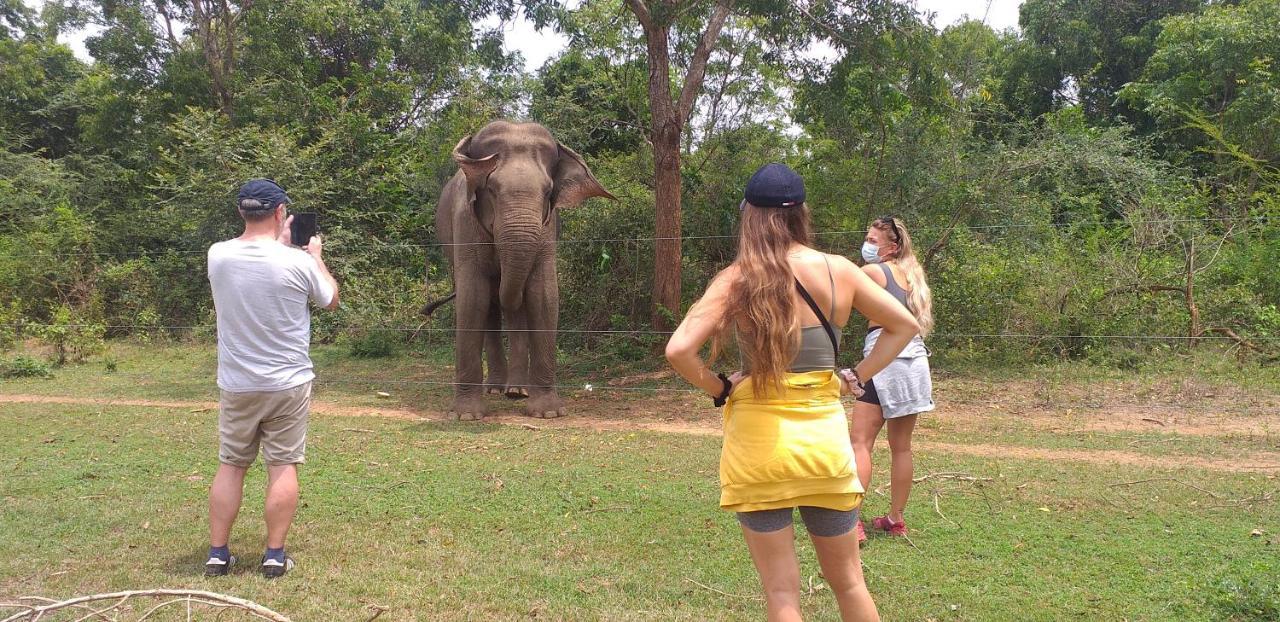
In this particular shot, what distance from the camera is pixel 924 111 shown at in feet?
41.9

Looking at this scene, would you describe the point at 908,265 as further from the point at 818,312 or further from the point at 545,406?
the point at 545,406

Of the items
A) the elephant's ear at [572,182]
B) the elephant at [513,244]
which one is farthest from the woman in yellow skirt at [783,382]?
the elephant's ear at [572,182]

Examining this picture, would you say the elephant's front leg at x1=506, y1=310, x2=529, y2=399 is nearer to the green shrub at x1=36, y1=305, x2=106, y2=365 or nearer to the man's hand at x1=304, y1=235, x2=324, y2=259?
the man's hand at x1=304, y1=235, x2=324, y2=259

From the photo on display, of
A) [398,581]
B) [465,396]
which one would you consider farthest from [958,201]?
[398,581]

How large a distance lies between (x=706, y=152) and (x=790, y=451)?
1350cm

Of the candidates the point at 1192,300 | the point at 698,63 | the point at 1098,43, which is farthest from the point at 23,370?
the point at 1098,43

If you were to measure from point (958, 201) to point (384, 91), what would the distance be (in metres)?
14.0

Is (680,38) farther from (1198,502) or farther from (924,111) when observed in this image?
(1198,502)

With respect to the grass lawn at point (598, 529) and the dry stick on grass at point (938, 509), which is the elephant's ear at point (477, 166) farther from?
the dry stick on grass at point (938, 509)

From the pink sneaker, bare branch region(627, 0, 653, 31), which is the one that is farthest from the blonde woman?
bare branch region(627, 0, 653, 31)

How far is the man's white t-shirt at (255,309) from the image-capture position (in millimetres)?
4145

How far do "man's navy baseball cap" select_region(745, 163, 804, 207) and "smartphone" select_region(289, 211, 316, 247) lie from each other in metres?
2.62

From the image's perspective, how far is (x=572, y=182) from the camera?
30.8 feet

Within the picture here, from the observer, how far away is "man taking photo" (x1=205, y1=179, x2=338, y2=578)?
4.16m
